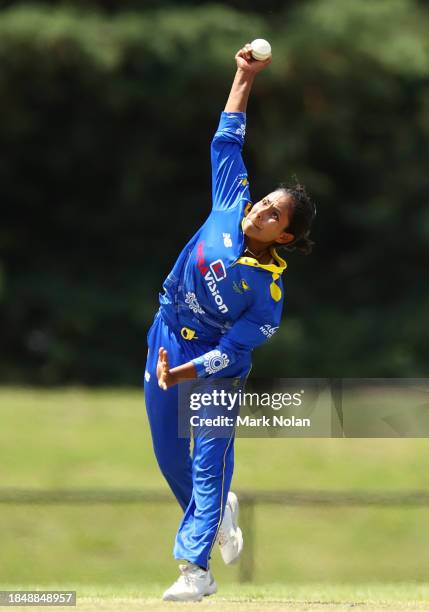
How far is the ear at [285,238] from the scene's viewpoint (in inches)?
198

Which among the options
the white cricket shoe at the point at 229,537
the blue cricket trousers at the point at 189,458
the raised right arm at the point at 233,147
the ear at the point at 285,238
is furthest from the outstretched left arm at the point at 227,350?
the white cricket shoe at the point at 229,537

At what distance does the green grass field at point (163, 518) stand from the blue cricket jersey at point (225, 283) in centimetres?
160

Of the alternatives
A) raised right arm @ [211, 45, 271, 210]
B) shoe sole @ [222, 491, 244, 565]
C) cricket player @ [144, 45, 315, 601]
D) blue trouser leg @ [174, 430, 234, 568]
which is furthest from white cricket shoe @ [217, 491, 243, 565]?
raised right arm @ [211, 45, 271, 210]

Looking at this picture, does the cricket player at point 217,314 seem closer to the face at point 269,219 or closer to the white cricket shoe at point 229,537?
the face at point 269,219

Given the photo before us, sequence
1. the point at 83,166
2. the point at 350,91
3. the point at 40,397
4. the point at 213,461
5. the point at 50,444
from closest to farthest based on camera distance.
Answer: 1. the point at 213,461
2. the point at 50,444
3. the point at 40,397
4. the point at 350,91
5. the point at 83,166

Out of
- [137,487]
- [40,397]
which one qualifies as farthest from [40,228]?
[137,487]

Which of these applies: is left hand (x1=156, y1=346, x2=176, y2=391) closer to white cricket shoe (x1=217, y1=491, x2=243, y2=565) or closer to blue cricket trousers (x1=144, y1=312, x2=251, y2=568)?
blue cricket trousers (x1=144, y1=312, x2=251, y2=568)

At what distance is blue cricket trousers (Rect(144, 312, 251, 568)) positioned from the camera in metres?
5.04

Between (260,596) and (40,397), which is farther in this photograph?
(40,397)

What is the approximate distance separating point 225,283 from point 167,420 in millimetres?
644

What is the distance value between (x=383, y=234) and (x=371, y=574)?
11.0 m

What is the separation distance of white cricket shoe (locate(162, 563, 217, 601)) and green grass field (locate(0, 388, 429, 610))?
1.04 m

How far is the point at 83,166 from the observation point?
1933 centimetres

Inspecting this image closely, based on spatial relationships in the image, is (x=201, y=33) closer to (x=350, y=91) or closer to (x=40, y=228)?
(x=350, y=91)
